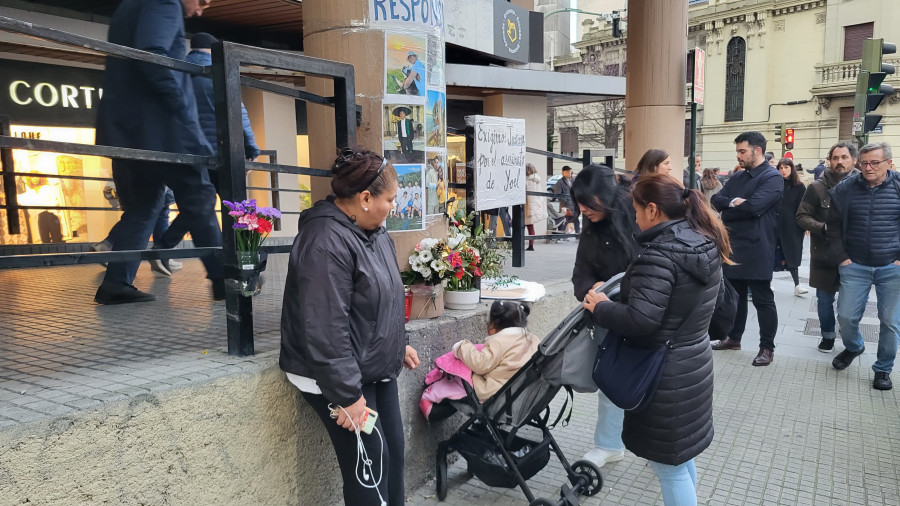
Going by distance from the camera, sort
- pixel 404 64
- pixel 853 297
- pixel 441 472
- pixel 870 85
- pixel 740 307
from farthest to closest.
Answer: pixel 870 85, pixel 740 307, pixel 853 297, pixel 404 64, pixel 441 472

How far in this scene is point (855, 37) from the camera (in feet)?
109

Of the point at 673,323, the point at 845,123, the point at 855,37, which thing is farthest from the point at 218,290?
the point at 855,37

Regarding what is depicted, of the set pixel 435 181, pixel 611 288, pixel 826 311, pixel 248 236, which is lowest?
pixel 826 311

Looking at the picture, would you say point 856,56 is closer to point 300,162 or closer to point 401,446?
point 300,162

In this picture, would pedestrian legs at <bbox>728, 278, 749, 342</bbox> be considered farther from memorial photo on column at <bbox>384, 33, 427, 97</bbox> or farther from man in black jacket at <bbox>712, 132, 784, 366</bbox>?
memorial photo on column at <bbox>384, 33, 427, 97</bbox>

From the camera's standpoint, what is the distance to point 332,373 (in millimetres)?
2412

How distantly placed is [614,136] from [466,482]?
29649 mm

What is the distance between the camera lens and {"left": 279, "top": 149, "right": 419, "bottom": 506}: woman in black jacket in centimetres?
242

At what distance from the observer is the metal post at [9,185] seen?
23.6ft

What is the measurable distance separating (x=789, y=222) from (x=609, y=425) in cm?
548

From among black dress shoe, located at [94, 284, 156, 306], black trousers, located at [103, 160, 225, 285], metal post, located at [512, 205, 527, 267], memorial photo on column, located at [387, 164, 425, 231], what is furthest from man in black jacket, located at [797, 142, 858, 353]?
black dress shoe, located at [94, 284, 156, 306]

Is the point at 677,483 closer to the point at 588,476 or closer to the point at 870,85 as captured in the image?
the point at 588,476

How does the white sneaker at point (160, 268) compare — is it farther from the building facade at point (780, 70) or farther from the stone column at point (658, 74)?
the building facade at point (780, 70)

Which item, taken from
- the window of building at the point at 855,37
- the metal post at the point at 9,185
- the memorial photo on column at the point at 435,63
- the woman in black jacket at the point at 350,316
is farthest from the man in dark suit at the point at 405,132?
the window of building at the point at 855,37
